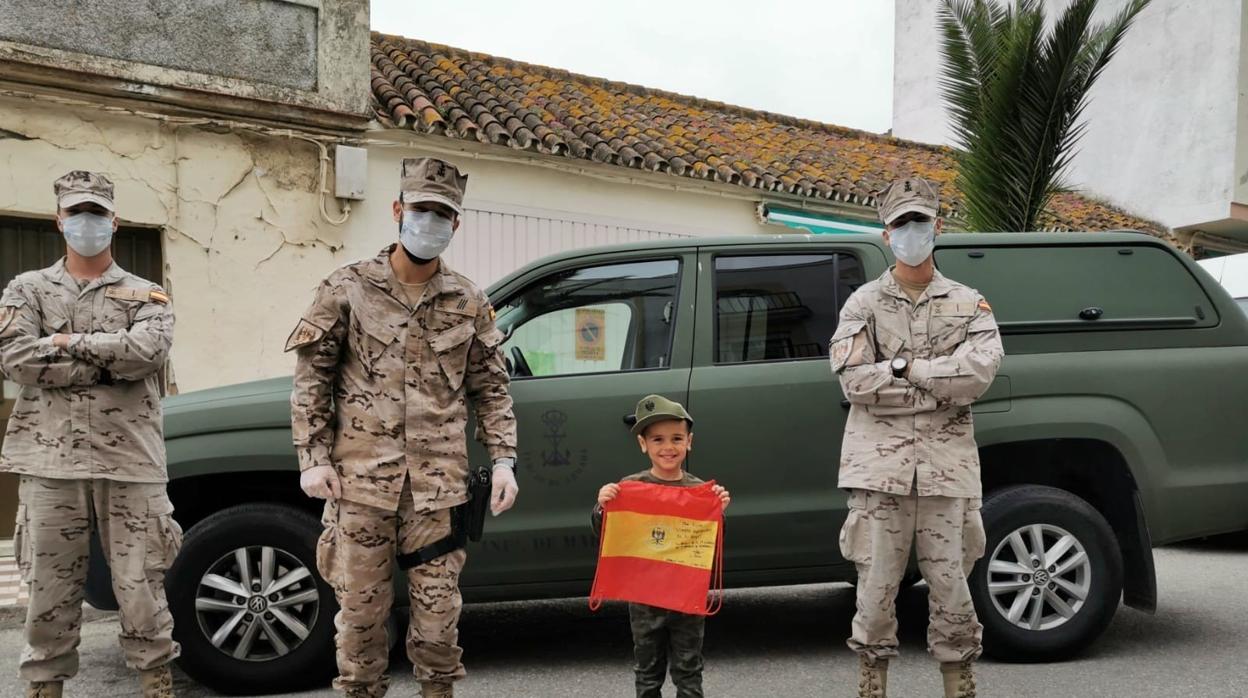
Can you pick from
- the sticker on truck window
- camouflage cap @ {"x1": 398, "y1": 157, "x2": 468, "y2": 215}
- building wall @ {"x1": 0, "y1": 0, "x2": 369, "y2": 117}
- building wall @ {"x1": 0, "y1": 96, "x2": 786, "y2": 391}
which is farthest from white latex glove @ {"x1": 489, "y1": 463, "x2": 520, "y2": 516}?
building wall @ {"x1": 0, "y1": 0, "x2": 369, "y2": 117}

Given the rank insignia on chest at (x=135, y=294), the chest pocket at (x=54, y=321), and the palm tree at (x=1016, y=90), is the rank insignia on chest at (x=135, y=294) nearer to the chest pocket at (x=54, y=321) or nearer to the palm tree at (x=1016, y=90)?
the chest pocket at (x=54, y=321)

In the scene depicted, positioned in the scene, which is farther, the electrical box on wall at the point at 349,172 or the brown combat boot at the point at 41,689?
the electrical box on wall at the point at 349,172

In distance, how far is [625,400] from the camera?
428 cm

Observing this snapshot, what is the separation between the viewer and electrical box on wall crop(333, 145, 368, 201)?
372 inches

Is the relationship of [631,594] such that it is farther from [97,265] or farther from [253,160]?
[253,160]

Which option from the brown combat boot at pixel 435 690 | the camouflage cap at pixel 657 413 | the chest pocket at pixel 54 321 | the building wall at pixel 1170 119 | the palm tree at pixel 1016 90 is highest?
the building wall at pixel 1170 119

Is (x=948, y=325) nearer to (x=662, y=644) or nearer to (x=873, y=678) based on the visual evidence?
(x=873, y=678)

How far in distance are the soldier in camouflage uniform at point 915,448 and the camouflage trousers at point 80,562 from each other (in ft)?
8.10

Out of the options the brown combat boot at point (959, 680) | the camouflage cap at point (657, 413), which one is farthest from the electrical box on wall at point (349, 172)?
the brown combat boot at point (959, 680)

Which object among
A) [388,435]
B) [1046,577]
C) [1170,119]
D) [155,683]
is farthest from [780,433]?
[1170,119]

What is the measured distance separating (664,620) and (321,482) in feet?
3.92

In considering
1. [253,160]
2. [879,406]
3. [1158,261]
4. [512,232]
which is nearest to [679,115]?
[512,232]

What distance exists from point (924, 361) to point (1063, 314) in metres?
1.40

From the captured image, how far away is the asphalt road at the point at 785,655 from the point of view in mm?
4207
